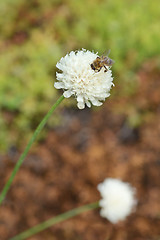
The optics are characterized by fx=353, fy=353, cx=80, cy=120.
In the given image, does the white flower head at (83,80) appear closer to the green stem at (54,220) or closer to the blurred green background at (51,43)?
the green stem at (54,220)

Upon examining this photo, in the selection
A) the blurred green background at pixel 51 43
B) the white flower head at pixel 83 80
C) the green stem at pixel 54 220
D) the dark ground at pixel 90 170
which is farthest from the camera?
the blurred green background at pixel 51 43

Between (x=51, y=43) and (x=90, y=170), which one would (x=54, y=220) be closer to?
(x=90, y=170)

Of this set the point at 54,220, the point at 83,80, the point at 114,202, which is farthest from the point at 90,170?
the point at 83,80

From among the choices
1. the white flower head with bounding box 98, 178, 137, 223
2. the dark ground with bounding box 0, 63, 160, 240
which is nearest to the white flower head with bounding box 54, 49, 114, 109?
the white flower head with bounding box 98, 178, 137, 223

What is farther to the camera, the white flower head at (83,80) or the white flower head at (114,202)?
the white flower head at (114,202)

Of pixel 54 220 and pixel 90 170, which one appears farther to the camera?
pixel 90 170

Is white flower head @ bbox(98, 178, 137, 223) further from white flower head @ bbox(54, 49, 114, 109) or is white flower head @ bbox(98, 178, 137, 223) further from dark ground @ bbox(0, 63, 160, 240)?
white flower head @ bbox(54, 49, 114, 109)

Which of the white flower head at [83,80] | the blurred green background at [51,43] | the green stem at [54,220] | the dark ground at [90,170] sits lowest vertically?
the white flower head at [83,80]

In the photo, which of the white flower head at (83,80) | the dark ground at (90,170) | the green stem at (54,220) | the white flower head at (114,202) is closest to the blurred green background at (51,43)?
the dark ground at (90,170)
